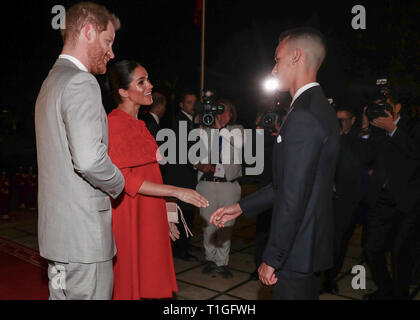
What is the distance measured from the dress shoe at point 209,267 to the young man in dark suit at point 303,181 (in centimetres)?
277

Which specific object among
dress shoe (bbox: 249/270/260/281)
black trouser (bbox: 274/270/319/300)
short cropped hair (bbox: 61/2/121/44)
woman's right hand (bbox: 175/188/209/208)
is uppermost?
short cropped hair (bbox: 61/2/121/44)

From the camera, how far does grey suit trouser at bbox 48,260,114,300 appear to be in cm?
179

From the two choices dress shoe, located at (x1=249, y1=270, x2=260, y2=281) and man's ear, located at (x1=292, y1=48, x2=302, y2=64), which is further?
dress shoe, located at (x1=249, y1=270, x2=260, y2=281)

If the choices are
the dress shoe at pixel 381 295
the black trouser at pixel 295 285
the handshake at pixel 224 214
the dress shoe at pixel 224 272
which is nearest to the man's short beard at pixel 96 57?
the handshake at pixel 224 214

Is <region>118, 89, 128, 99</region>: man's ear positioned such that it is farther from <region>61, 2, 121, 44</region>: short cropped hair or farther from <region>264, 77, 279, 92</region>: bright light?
<region>264, 77, 279, 92</region>: bright light

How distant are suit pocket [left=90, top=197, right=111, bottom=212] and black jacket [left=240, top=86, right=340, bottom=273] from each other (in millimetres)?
916

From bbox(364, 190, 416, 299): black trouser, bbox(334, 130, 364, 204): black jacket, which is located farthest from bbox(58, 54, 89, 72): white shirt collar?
bbox(364, 190, 416, 299): black trouser

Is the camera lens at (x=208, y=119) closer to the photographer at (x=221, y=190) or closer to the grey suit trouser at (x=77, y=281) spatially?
the photographer at (x=221, y=190)

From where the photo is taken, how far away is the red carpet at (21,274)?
3920mm

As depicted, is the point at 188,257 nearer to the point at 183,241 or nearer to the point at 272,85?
the point at 183,241

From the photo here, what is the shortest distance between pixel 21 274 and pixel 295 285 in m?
3.98

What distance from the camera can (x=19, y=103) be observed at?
1442cm

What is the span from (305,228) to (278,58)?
3.45 ft

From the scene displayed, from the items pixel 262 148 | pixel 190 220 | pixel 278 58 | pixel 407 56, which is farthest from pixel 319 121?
pixel 407 56
